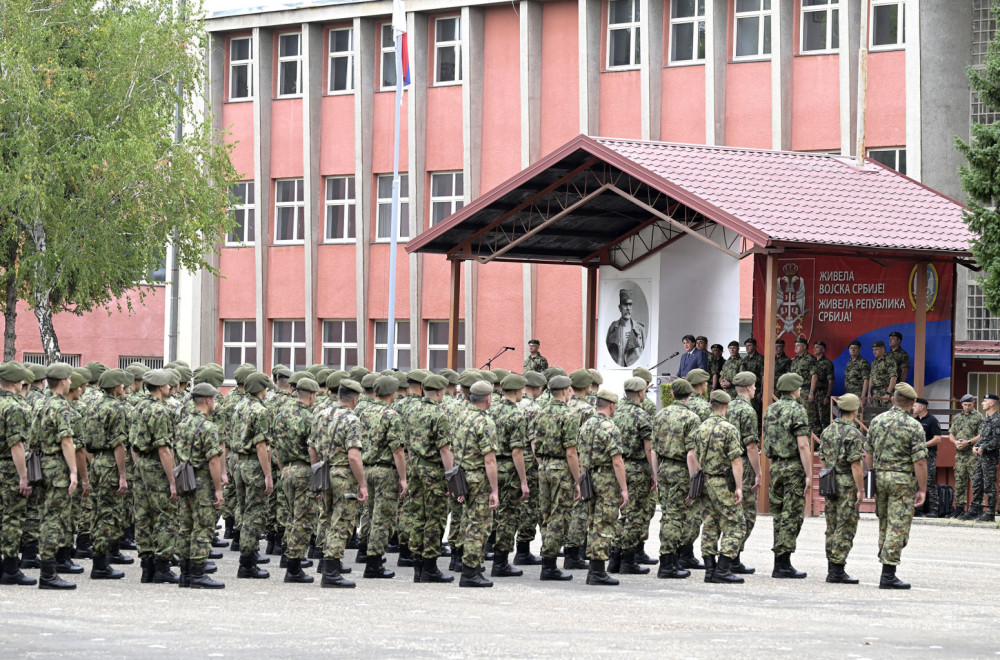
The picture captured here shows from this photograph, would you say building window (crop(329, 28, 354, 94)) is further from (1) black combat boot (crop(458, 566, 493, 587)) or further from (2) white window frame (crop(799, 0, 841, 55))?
(1) black combat boot (crop(458, 566, 493, 587))

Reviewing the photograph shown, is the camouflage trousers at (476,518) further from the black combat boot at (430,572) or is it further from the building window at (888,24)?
the building window at (888,24)

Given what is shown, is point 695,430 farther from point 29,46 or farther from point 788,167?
point 29,46

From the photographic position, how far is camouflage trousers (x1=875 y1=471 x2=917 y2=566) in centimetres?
1466

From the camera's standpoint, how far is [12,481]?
46.5ft

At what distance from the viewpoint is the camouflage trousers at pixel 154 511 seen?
14.3 meters

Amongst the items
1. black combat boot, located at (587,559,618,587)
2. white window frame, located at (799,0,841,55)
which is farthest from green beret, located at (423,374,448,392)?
white window frame, located at (799,0,841,55)

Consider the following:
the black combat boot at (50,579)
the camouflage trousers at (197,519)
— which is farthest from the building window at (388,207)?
the black combat boot at (50,579)

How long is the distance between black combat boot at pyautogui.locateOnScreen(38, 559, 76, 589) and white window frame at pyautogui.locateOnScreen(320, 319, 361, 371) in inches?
1010

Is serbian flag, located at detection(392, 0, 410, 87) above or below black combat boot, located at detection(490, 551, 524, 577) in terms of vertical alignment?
above

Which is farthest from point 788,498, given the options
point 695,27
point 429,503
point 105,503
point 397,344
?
point 397,344

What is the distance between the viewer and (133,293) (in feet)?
148

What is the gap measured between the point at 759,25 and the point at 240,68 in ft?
45.3

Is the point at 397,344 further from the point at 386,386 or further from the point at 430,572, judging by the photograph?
the point at 386,386

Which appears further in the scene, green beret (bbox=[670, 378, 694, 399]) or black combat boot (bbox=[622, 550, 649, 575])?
black combat boot (bbox=[622, 550, 649, 575])
